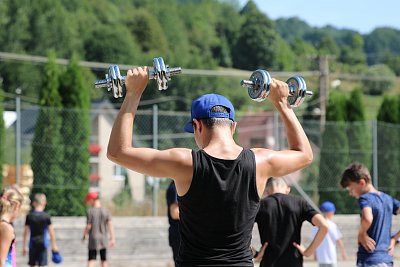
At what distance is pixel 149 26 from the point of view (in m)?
107

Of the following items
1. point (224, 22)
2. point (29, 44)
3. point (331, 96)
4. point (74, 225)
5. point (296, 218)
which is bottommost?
point (74, 225)

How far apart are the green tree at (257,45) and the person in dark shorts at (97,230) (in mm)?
85701

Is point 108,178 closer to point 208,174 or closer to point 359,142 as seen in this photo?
point 359,142

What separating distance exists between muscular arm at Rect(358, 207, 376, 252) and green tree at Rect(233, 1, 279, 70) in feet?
306

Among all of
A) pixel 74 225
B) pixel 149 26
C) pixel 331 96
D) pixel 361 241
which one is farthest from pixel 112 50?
pixel 361 241

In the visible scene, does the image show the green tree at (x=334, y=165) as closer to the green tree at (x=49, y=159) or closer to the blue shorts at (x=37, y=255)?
the green tree at (x=49, y=159)

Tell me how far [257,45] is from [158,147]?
83874 millimetres

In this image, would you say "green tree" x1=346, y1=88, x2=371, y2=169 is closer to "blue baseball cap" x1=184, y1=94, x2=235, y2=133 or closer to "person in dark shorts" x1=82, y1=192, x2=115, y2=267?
"person in dark shorts" x1=82, y1=192, x2=115, y2=267

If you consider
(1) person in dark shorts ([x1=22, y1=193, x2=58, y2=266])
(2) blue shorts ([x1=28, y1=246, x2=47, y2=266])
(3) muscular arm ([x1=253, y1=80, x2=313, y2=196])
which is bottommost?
(2) blue shorts ([x1=28, y1=246, x2=47, y2=266])

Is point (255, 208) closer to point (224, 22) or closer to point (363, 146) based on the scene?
point (363, 146)

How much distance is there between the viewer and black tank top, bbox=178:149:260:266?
14.2 feet

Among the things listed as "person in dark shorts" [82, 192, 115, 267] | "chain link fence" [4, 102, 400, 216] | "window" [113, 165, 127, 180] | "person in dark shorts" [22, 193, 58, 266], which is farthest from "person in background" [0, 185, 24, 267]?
"window" [113, 165, 127, 180]

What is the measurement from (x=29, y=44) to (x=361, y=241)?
74.0 metres

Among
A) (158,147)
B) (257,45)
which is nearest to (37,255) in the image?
(158,147)
